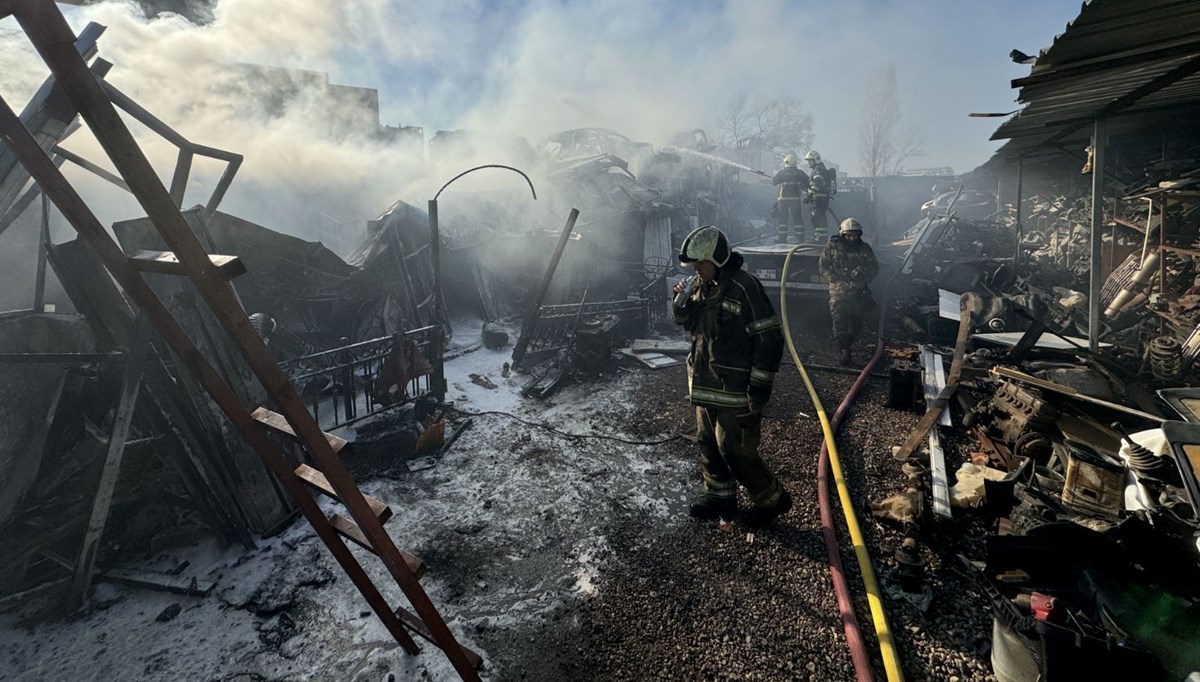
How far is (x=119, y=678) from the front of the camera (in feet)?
9.32

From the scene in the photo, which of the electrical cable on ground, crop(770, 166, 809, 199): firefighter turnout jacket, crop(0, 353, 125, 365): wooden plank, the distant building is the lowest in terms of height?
the electrical cable on ground

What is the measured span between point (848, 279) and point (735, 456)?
530 centimetres

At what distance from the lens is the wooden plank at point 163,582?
343 cm

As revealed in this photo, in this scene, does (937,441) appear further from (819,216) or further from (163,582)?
(819,216)

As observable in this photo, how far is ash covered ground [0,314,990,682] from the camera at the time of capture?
2.86m

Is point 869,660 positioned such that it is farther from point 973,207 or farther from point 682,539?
point 973,207

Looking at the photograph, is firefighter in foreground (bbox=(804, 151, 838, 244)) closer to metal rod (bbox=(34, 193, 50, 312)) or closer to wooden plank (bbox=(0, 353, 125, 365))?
wooden plank (bbox=(0, 353, 125, 365))

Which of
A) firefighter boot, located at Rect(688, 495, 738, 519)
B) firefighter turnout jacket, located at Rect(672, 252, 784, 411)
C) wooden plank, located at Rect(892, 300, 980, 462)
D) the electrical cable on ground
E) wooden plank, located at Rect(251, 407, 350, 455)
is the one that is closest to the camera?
wooden plank, located at Rect(251, 407, 350, 455)

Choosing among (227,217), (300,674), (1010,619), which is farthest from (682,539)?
(227,217)

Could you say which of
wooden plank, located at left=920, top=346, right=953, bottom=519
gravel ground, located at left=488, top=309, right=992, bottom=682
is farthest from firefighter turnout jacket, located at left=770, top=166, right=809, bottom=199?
gravel ground, located at left=488, top=309, right=992, bottom=682

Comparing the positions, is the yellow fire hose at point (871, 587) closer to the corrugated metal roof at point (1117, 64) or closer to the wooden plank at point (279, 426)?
the wooden plank at point (279, 426)

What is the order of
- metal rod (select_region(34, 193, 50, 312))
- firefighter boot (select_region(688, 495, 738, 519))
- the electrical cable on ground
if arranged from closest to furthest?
Result: firefighter boot (select_region(688, 495, 738, 519)) < metal rod (select_region(34, 193, 50, 312)) < the electrical cable on ground

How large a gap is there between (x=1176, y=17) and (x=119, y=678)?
334 inches

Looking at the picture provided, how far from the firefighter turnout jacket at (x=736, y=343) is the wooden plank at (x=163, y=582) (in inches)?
158
